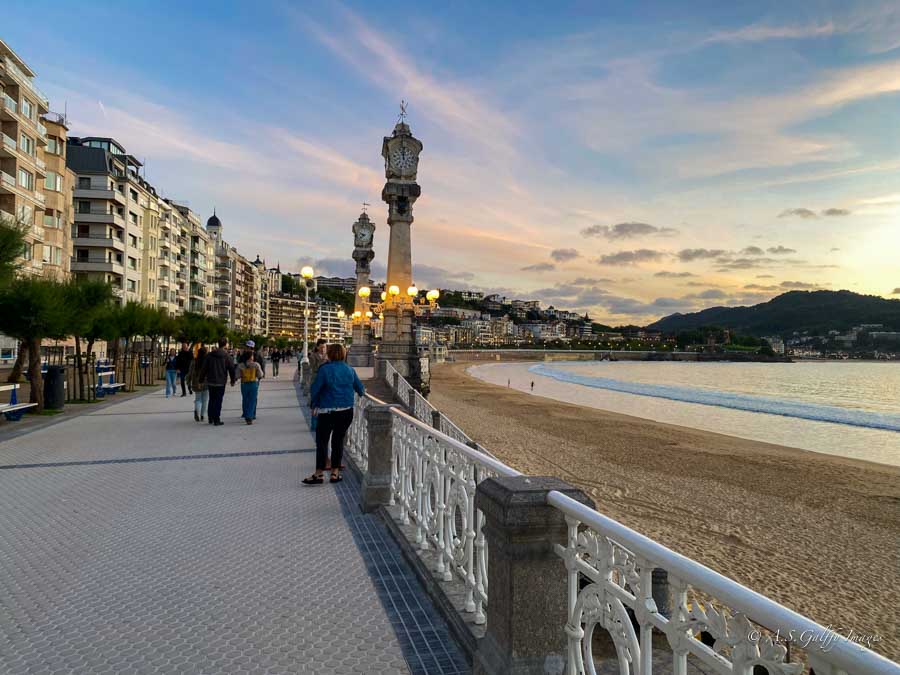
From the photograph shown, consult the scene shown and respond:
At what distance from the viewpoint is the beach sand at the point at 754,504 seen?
836 centimetres

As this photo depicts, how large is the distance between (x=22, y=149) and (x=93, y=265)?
16.0m

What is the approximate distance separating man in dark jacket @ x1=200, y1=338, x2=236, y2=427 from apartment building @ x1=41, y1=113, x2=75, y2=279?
102 ft

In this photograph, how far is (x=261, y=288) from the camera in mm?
124312

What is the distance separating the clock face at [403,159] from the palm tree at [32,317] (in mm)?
15996

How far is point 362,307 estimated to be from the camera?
36.6 meters

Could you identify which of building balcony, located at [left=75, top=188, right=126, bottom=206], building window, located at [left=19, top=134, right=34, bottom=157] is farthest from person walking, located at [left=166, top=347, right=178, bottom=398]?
building balcony, located at [left=75, top=188, right=126, bottom=206]

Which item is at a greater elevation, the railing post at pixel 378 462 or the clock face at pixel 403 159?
the clock face at pixel 403 159

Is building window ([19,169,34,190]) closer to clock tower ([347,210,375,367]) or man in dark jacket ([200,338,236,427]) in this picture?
clock tower ([347,210,375,367])

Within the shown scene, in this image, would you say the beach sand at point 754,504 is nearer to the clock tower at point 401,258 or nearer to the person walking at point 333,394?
the clock tower at point 401,258

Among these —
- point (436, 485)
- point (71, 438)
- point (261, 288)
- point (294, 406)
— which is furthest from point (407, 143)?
point (261, 288)

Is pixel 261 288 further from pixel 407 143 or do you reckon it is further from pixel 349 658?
pixel 349 658

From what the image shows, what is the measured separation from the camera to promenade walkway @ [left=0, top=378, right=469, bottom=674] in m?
3.31

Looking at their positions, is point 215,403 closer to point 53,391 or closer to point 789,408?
point 53,391

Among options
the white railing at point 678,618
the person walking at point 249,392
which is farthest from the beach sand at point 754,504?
the person walking at point 249,392
